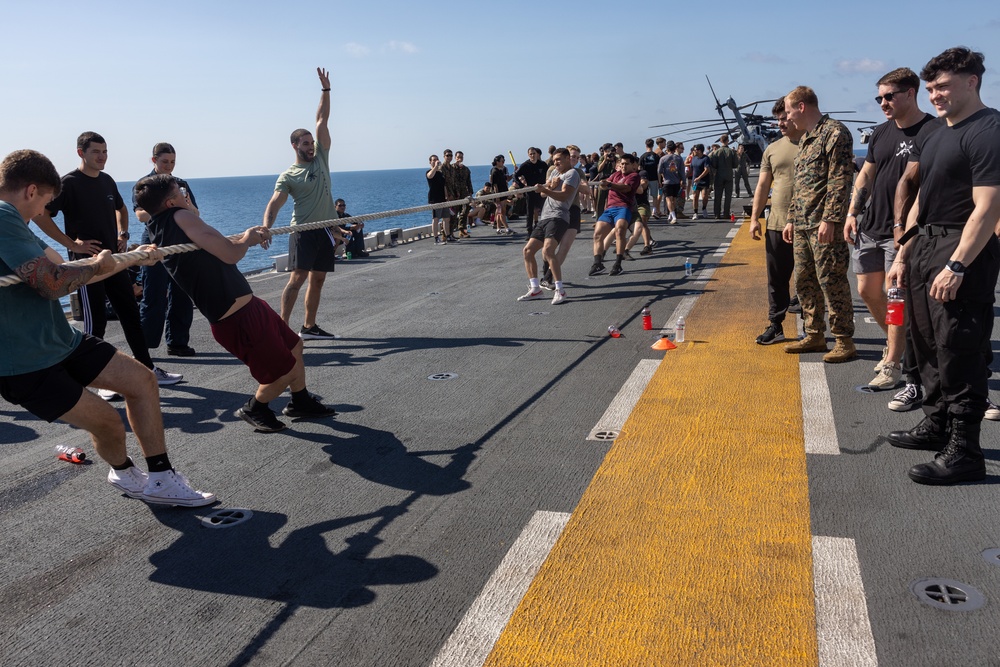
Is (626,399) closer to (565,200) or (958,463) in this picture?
(958,463)

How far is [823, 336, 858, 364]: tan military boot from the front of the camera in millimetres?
6695

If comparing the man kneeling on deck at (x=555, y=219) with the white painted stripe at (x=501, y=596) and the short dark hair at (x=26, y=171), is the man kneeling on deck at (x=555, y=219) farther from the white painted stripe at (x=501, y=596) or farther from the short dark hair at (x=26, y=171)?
the short dark hair at (x=26, y=171)

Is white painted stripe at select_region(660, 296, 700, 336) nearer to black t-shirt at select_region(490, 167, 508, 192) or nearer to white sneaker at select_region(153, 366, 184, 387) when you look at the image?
white sneaker at select_region(153, 366, 184, 387)

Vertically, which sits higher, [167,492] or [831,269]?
[831,269]

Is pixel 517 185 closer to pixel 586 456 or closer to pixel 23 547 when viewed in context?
pixel 586 456

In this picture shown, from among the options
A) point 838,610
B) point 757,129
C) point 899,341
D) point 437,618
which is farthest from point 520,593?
point 757,129

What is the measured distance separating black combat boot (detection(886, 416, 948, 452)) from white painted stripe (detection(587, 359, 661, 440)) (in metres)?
1.72

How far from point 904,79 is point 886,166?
0.64m

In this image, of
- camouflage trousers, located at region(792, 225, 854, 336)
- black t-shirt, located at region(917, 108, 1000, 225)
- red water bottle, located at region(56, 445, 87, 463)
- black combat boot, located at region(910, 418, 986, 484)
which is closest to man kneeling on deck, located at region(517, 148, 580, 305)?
camouflage trousers, located at region(792, 225, 854, 336)

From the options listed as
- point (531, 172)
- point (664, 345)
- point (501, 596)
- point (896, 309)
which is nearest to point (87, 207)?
point (664, 345)

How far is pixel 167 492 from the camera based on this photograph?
4.24m

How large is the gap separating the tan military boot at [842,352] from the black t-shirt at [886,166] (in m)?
1.01

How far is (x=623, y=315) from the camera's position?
9188mm

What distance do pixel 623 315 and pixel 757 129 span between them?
167ft
